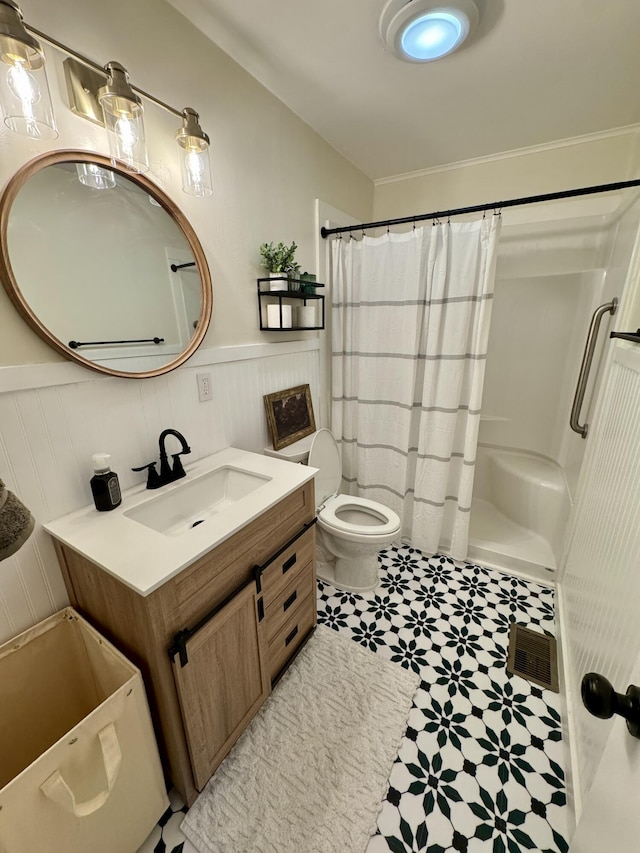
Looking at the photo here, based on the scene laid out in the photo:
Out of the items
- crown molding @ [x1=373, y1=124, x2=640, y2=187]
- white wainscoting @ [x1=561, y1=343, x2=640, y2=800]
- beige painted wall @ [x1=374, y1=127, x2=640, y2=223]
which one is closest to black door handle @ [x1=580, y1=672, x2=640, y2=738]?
white wainscoting @ [x1=561, y1=343, x2=640, y2=800]

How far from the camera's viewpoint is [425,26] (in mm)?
1196

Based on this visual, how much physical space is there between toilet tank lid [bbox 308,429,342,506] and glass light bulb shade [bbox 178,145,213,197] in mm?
1223

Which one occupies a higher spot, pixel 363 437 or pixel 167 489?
pixel 167 489

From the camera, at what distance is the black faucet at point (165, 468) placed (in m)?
1.27

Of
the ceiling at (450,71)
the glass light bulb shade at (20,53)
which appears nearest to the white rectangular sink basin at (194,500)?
the glass light bulb shade at (20,53)

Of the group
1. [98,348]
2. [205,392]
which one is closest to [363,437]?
[205,392]

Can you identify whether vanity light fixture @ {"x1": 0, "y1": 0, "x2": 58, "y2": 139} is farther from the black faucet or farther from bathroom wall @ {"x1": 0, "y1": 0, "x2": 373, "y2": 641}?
the black faucet

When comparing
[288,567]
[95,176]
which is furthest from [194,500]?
[95,176]

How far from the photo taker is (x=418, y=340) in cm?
204

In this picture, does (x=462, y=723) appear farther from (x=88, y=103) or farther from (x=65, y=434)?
(x=88, y=103)

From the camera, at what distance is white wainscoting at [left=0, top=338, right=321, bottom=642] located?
977mm

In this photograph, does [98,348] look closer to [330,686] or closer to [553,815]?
[330,686]

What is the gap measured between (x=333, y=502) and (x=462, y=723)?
1097 mm

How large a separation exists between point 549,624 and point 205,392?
2.03m
